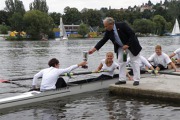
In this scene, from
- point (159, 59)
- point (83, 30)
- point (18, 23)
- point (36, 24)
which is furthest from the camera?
point (83, 30)

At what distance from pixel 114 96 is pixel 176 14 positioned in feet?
589

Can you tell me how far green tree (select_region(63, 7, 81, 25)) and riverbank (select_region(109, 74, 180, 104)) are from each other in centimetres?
16502

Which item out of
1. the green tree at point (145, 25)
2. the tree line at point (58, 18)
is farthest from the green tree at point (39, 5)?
the green tree at point (145, 25)

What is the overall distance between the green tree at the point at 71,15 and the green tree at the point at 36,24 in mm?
48748

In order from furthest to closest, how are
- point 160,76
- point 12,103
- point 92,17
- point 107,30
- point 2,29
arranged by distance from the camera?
point 92,17
point 2,29
point 160,76
point 107,30
point 12,103

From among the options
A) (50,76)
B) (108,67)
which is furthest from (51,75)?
(108,67)

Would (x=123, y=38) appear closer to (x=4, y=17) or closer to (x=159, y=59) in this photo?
(x=159, y=59)

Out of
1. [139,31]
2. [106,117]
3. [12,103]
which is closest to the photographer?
[106,117]

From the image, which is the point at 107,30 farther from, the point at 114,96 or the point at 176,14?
the point at 176,14

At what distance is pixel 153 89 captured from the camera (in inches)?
523

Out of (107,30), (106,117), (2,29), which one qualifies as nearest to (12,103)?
(106,117)

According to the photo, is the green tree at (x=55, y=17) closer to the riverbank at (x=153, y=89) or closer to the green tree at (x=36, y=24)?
the green tree at (x=36, y=24)

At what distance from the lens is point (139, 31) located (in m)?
171

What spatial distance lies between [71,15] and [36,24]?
56.2 metres
